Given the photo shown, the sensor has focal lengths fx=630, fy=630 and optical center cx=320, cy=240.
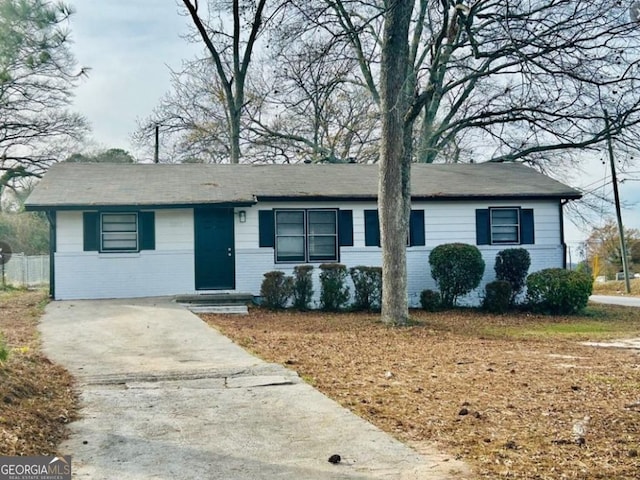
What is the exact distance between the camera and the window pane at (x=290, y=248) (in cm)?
1652

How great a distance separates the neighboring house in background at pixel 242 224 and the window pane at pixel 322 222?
3 centimetres

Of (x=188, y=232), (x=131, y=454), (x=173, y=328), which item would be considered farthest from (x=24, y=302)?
(x=131, y=454)

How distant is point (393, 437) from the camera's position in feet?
15.6

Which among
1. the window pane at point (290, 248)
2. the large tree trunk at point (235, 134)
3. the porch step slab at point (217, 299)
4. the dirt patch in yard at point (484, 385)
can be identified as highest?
the large tree trunk at point (235, 134)

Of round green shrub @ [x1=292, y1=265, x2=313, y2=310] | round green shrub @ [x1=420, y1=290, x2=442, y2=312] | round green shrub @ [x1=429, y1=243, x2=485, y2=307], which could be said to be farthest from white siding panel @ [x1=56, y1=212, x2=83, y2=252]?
round green shrub @ [x1=429, y1=243, x2=485, y2=307]

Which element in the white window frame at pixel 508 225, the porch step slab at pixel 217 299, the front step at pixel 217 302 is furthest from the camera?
the white window frame at pixel 508 225

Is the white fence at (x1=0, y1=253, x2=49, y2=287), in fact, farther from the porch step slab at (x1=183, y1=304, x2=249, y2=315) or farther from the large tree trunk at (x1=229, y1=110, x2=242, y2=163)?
the porch step slab at (x1=183, y1=304, x2=249, y2=315)

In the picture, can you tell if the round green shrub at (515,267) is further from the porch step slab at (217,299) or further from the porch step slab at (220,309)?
the porch step slab at (220,309)

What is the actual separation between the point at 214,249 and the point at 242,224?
959mm

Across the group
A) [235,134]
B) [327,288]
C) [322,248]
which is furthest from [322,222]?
[235,134]

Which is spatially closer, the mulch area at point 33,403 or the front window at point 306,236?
the mulch area at point 33,403

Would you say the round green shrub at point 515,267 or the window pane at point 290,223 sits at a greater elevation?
the window pane at point 290,223

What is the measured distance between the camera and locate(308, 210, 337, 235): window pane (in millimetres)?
16703

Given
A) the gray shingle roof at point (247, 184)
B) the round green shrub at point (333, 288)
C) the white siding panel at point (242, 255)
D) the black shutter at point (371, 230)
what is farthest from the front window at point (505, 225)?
the round green shrub at point (333, 288)
